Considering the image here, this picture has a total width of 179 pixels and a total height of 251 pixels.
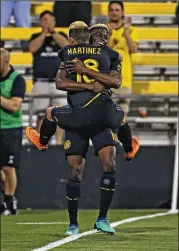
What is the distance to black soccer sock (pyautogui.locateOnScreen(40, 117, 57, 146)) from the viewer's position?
9133 mm

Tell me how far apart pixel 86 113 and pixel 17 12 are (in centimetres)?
771

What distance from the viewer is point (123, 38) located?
1421 centimetres

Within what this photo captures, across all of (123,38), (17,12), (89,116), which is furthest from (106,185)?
(17,12)

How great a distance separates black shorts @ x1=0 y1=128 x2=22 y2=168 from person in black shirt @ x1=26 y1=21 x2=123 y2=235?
3930 millimetres

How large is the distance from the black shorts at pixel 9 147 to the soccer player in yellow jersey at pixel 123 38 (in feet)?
6.98

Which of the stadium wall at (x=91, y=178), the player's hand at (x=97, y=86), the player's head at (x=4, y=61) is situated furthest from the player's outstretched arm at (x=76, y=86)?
the stadium wall at (x=91, y=178)

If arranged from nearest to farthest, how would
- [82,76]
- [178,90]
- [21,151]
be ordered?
1. [82,76]
2. [21,151]
3. [178,90]

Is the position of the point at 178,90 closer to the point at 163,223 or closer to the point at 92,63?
the point at 163,223

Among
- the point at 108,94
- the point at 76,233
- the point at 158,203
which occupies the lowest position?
the point at 158,203

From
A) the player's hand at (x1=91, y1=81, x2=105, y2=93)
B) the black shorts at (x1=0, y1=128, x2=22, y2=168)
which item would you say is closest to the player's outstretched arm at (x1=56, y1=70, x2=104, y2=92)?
the player's hand at (x1=91, y1=81, x2=105, y2=93)

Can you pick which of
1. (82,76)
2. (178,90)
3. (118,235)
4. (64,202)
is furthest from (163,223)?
(178,90)

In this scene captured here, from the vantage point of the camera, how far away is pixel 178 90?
52.4ft

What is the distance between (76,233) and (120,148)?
16.9 feet

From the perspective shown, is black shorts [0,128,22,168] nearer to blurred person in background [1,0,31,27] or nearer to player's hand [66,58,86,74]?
blurred person in background [1,0,31,27]
